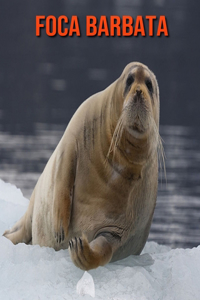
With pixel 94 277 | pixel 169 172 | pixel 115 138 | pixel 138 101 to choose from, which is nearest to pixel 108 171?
pixel 115 138

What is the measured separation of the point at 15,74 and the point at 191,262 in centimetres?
1573

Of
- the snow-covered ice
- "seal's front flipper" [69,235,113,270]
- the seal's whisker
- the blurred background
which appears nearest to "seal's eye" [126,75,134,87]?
the seal's whisker

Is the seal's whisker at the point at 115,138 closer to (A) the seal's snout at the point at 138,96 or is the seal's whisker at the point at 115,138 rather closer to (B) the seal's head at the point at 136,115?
(B) the seal's head at the point at 136,115

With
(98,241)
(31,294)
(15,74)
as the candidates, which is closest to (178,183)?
(98,241)

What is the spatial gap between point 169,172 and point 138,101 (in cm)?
521

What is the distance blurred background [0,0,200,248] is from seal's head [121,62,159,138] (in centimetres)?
265

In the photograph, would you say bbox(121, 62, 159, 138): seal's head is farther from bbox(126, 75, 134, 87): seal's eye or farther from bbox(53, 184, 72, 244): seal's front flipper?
bbox(53, 184, 72, 244): seal's front flipper

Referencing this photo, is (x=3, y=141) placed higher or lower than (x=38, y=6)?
lower

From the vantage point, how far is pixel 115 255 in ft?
Result: 15.4

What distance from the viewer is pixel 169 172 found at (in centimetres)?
934

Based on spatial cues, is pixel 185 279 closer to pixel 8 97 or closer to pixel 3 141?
pixel 3 141

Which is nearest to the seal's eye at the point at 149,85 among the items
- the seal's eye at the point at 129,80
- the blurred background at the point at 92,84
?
the seal's eye at the point at 129,80

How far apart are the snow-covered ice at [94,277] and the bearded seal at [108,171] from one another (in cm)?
14

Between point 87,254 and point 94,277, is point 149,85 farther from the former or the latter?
point 94,277
